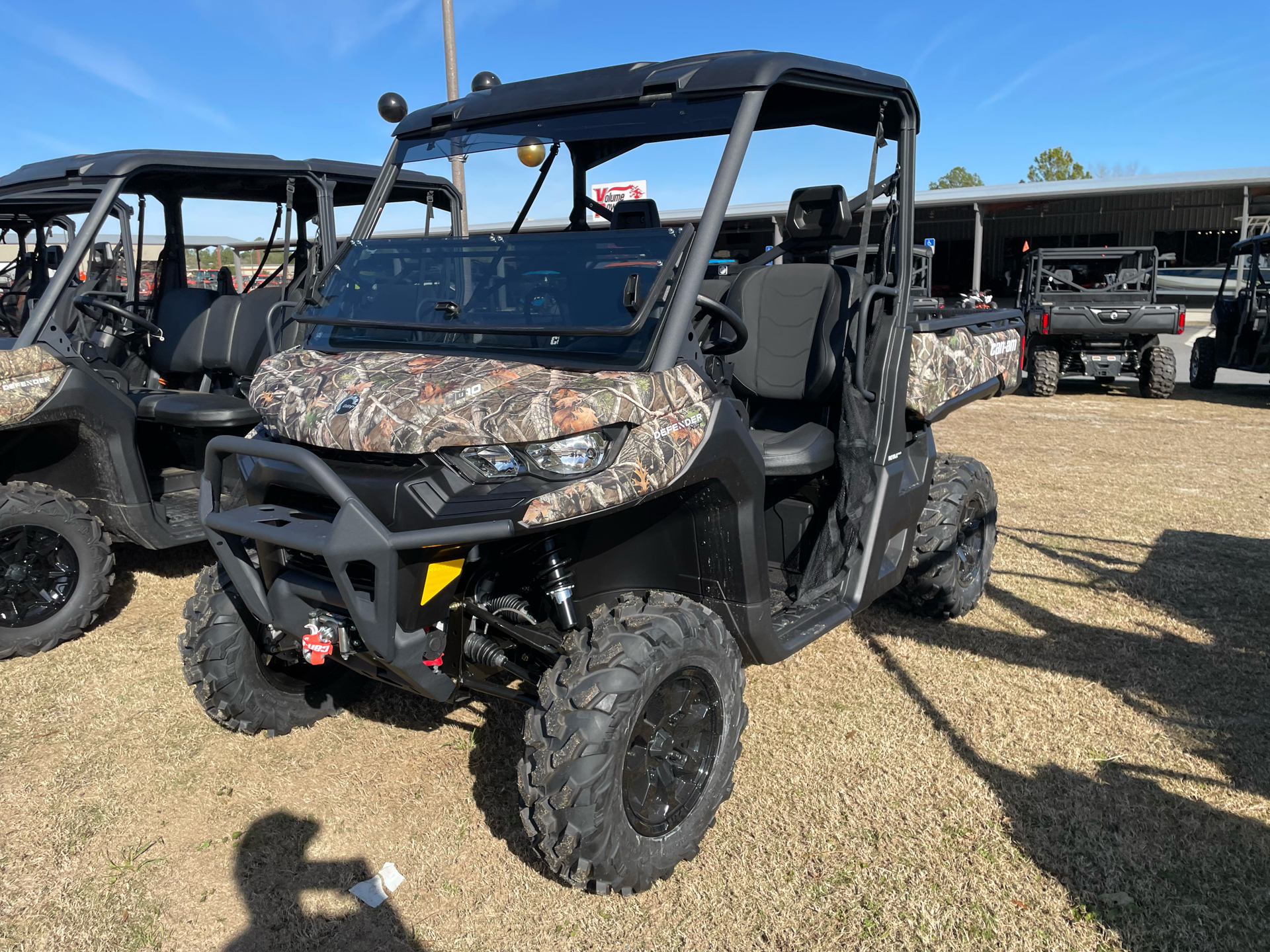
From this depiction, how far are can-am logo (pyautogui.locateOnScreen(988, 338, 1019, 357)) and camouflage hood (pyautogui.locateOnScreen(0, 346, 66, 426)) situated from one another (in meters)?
4.43

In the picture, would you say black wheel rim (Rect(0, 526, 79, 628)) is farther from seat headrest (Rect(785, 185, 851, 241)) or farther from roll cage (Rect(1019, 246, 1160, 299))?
roll cage (Rect(1019, 246, 1160, 299))

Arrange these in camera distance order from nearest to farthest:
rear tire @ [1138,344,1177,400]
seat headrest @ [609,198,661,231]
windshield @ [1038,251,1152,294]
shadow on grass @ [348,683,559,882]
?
shadow on grass @ [348,683,559,882], seat headrest @ [609,198,661,231], rear tire @ [1138,344,1177,400], windshield @ [1038,251,1152,294]

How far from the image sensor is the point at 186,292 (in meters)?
6.09

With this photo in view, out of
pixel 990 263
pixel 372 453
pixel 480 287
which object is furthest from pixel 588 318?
pixel 990 263

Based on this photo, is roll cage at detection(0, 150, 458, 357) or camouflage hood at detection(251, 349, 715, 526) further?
roll cage at detection(0, 150, 458, 357)

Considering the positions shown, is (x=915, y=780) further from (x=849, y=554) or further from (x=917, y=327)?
(x=917, y=327)

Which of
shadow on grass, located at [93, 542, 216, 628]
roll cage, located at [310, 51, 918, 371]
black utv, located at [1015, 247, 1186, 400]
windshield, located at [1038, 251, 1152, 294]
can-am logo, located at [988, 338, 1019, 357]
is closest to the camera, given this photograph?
roll cage, located at [310, 51, 918, 371]

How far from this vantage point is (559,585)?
2.78 meters

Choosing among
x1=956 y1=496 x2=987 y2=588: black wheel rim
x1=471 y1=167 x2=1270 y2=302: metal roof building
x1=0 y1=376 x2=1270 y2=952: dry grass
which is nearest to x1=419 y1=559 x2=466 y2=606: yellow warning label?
x1=0 y1=376 x2=1270 y2=952: dry grass

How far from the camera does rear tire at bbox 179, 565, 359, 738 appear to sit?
3.19 m

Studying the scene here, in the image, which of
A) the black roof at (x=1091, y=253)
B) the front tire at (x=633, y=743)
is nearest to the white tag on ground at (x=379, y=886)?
the front tire at (x=633, y=743)

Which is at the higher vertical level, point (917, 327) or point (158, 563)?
point (917, 327)

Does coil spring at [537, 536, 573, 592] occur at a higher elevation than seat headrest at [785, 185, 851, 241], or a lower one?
lower

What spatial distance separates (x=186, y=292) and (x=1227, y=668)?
20.3 ft
